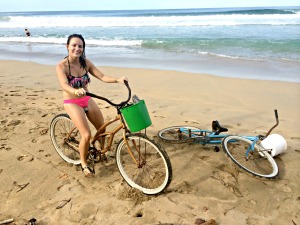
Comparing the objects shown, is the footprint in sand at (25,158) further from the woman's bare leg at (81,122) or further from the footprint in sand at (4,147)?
the woman's bare leg at (81,122)

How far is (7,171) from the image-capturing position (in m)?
4.18

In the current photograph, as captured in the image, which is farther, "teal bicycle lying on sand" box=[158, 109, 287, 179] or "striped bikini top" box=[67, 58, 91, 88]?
"teal bicycle lying on sand" box=[158, 109, 287, 179]

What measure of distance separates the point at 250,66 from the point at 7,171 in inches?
370

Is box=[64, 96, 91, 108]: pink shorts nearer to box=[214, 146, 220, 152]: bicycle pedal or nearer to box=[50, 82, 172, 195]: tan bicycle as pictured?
box=[50, 82, 172, 195]: tan bicycle

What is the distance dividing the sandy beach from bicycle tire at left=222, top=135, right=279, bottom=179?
0.15 m

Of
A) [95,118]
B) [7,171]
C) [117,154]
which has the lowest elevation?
[7,171]

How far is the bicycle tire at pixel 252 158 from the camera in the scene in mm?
3862

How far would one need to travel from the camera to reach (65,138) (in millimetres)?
4363

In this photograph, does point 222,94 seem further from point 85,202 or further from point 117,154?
point 85,202

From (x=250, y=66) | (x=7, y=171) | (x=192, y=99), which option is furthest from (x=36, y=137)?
(x=250, y=66)

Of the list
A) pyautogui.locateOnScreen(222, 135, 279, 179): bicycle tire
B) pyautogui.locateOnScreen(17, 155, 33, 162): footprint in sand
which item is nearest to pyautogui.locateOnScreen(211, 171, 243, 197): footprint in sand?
pyautogui.locateOnScreen(222, 135, 279, 179): bicycle tire

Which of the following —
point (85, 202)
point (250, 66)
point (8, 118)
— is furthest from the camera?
point (250, 66)

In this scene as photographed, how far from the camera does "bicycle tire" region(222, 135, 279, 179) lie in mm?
3862

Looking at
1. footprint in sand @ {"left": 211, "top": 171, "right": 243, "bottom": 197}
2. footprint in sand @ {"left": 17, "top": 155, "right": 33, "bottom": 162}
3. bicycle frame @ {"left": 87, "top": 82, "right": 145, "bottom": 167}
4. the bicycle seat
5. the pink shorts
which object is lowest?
footprint in sand @ {"left": 17, "top": 155, "right": 33, "bottom": 162}
